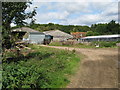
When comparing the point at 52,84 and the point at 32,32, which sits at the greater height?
the point at 32,32

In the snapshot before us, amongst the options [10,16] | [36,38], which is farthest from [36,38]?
[10,16]

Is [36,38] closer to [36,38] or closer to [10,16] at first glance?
[36,38]

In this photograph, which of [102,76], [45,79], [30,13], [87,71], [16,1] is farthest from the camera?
[30,13]

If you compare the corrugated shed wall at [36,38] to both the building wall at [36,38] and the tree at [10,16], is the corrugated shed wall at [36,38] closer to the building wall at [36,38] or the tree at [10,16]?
the building wall at [36,38]

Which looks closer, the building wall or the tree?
the tree

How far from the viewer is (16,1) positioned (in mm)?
9438

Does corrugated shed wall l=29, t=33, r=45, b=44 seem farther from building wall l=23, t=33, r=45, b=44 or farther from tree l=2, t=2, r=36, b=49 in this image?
tree l=2, t=2, r=36, b=49

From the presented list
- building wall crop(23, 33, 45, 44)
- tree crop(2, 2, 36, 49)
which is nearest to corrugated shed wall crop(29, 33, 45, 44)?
building wall crop(23, 33, 45, 44)

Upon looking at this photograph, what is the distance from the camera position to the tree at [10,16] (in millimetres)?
8653

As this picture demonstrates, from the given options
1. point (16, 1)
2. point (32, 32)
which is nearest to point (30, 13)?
point (16, 1)

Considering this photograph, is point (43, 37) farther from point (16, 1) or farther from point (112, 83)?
point (112, 83)

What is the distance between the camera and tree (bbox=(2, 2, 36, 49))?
341 inches

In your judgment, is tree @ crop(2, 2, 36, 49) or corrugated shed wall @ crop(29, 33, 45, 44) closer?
tree @ crop(2, 2, 36, 49)

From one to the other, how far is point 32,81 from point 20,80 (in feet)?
1.33
